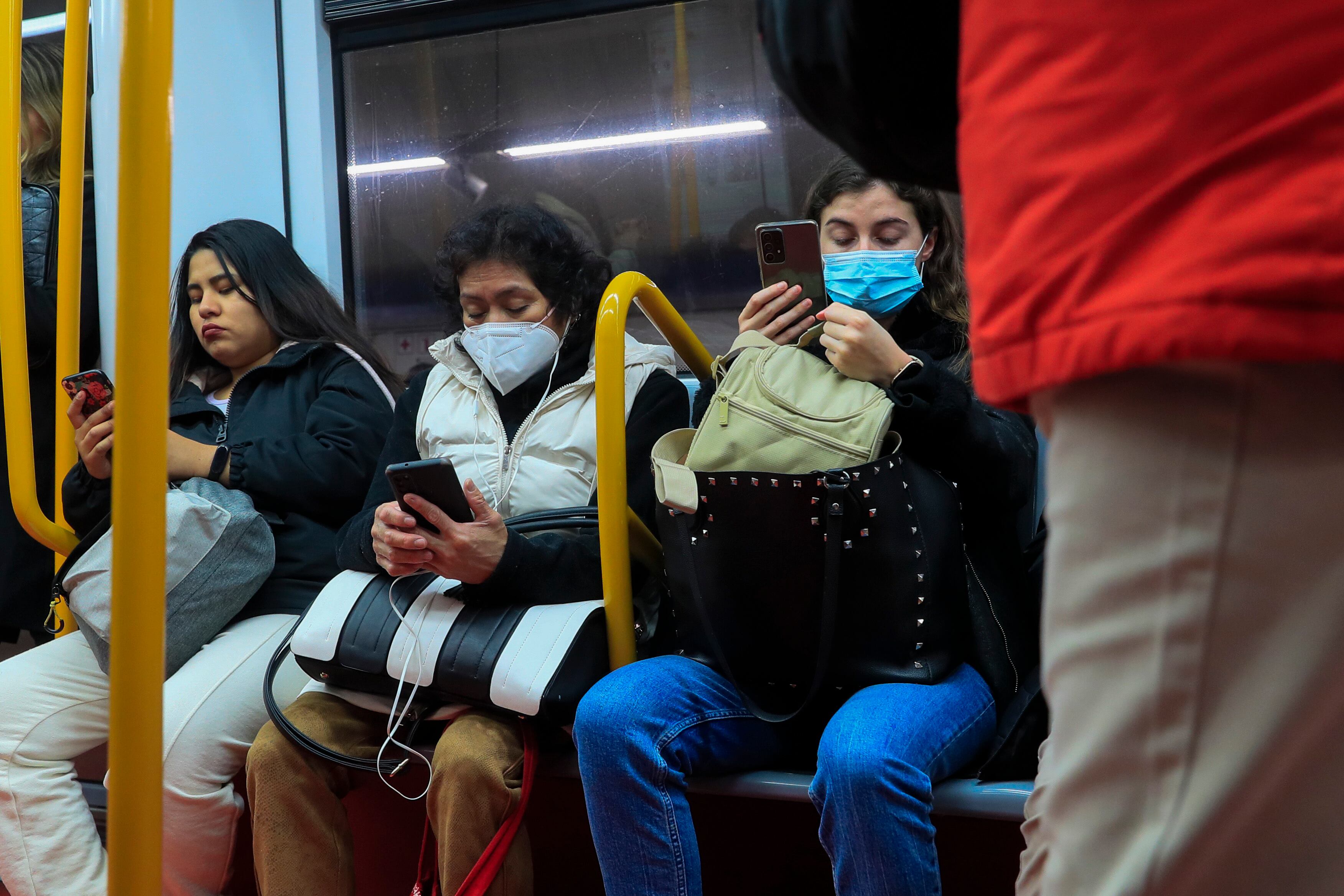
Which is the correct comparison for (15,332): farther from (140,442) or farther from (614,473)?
(140,442)

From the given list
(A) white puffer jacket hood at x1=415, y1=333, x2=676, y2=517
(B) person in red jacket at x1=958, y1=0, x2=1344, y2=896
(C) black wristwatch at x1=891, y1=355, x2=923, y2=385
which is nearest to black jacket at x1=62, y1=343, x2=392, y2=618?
(A) white puffer jacket hood at x1=415, y1=333, x2=676, y2=517

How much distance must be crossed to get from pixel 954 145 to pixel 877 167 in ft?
0.19

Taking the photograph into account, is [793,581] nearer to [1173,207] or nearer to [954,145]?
[954,145]

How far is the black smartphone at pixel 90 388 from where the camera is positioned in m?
2.20

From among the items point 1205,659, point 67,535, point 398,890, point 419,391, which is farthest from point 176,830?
point 1205,659

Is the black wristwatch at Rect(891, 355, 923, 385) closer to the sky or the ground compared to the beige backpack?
closer to the sky

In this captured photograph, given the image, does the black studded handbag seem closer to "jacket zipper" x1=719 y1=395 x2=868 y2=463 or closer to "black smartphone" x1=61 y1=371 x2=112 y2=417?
"jacket zipper" x1=719 y1=395 x2=868 y2=463

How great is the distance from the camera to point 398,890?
2.37 m

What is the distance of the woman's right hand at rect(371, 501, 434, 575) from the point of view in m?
1.87

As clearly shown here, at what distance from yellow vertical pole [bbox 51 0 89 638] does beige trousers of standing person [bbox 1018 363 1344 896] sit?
6.84 ft

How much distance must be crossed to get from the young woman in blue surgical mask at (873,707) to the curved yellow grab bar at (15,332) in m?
1.33

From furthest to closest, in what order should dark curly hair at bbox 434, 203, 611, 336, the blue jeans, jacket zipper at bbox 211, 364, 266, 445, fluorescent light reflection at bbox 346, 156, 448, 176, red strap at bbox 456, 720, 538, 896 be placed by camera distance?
fluorescent light reflection at bbox 346, 156, 448, 176, jacket zipper at bbox 211, 364, 266, 445, dark curly hair at bbox 434, 203, 611, 336, red strap at bbox 456, 720, 538, 896, the blue jeans

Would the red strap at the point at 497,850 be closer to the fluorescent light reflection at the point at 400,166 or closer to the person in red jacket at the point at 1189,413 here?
the person in red jacket at the point at 1189,413

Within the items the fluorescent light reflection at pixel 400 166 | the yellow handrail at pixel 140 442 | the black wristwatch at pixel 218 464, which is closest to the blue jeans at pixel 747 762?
the yellow handrail at pixel 140 442
